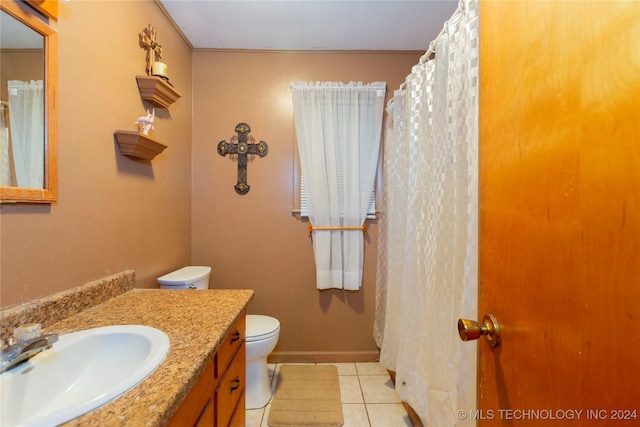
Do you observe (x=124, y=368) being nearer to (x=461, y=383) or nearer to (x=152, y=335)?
(x=152, y=335)

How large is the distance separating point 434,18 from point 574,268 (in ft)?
6.29

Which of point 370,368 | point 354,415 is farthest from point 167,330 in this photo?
point 370,368

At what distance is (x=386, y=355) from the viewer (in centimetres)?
187

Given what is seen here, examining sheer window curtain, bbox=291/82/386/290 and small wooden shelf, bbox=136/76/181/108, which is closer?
small wooden shelf, bbox=136/76/181/108

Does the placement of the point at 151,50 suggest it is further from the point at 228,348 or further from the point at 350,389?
the point at 350,389

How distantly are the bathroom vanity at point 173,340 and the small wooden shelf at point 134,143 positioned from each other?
1.89 feet

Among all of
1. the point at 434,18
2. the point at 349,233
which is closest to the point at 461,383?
the point at 349,233

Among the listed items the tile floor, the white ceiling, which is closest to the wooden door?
the tile floor

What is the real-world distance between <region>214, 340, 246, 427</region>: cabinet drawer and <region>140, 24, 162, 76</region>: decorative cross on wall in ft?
5.04

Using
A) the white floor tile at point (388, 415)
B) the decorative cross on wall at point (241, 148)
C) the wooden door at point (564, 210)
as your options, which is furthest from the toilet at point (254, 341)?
the wooden door at point (564, 210)

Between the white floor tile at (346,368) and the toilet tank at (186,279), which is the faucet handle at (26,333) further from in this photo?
the white floor tile at (346,368)

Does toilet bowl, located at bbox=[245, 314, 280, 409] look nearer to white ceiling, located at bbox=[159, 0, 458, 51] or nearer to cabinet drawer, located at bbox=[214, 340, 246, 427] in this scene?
cabinet drawer, located at bbox=[214, 340, 246, 427]

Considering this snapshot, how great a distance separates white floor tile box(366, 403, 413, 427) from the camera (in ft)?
5.21

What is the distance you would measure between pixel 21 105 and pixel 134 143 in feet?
1.44
